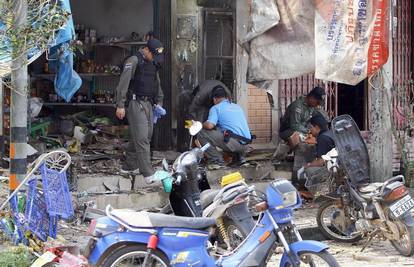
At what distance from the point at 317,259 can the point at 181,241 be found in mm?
1147

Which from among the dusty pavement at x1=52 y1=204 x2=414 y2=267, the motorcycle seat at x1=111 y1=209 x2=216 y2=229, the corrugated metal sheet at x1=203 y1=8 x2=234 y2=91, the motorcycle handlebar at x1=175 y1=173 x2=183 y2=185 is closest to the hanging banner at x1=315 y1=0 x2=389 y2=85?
the dusty pavement at x1=52 y1=204 x2=414 y2=267

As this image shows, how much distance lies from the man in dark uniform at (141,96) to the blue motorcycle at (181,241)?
3.84 m

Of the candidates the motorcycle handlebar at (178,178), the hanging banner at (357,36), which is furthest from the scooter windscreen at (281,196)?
the hanging banner at (357,36)

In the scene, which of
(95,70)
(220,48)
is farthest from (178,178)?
(95,70)

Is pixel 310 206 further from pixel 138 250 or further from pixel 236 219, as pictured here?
pixel 138 250

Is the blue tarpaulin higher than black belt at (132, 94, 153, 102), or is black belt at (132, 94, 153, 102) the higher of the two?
the blue tarpaulin

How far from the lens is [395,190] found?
25.4 ft

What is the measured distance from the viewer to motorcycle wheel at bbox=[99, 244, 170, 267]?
573 cm

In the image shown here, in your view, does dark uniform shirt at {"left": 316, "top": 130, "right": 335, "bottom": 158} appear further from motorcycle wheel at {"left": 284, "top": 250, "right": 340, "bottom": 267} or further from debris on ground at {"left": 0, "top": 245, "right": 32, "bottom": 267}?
debris on ground at {"left": 0, "top": 245, "right": 32, "bottom": 267}

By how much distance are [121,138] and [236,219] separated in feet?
18.4

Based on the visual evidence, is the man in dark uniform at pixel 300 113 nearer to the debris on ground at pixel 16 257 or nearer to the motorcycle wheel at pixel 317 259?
the motorcycle wheel at pixel 317 259

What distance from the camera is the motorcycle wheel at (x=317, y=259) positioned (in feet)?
19.1

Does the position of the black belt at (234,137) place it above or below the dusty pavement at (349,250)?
above

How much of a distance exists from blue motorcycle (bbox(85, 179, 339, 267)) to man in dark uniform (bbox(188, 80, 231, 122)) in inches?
204
